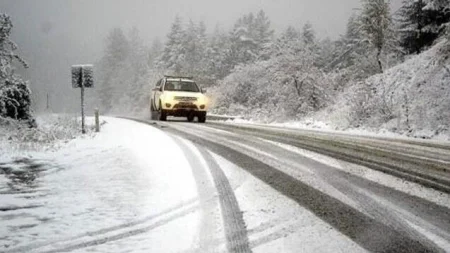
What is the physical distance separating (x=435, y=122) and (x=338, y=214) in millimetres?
10716

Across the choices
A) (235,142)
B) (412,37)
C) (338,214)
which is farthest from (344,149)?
(412,37)

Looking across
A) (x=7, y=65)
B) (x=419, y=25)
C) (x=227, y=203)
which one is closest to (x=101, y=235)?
(x=227, y=203)

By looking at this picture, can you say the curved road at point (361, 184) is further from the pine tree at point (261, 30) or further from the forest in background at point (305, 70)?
the pine tree at point (261, 30)

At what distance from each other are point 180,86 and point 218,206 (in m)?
16.4

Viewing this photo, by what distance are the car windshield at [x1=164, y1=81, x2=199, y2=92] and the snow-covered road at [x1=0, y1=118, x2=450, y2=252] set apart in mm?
11912

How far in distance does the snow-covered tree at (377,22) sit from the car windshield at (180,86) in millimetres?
28938

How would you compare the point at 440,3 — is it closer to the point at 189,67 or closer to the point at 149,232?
the point at 149,232

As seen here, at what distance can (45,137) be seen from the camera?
48.3 feet

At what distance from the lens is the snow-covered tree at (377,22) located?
44.4m

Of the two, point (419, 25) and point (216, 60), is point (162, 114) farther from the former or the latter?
point (216, 60)

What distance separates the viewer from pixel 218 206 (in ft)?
17.9

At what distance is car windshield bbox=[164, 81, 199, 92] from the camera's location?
21.2m

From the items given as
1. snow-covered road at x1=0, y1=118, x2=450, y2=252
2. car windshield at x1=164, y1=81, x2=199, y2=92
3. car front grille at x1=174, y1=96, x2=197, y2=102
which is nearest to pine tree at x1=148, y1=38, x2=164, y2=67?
car windshield at x1=164, y1=81, x2=199, y2=92

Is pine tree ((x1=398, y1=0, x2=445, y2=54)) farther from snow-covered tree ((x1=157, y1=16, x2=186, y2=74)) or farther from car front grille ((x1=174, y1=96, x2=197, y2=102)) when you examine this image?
snow-covered tree ((x1=157, y1=16, x2=186, y2=74))
